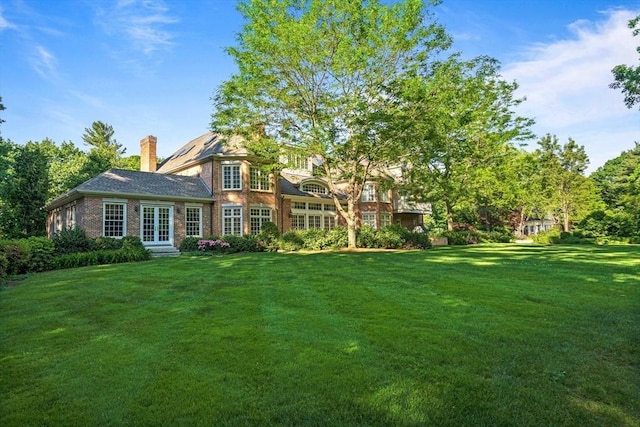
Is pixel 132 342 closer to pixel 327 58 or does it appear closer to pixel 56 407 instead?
pixel 56 407

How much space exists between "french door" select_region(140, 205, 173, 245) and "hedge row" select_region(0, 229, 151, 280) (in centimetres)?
162

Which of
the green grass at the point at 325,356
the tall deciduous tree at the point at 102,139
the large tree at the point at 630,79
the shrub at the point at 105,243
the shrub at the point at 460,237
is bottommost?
the green grass at the point at 325,356

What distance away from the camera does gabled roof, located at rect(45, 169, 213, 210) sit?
19.6 meters

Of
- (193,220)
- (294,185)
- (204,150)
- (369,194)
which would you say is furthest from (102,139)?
(369,194)

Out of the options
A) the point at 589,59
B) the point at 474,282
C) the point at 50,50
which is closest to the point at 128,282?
the point at 50,50

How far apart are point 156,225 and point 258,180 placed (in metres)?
6.69

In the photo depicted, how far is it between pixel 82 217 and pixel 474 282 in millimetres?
19250

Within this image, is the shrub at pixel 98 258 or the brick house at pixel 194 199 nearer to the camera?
the shrub at pixel 98 258

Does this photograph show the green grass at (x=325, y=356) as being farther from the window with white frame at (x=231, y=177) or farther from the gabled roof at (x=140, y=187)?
the window with white frame at (x=231, y=177)

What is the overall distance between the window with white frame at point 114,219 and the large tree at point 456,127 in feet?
49.9

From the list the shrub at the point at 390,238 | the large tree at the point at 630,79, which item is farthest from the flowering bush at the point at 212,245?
the large tree at the point at 630,79

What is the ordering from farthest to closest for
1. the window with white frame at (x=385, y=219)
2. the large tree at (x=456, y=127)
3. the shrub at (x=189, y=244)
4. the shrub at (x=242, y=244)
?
the window with white frame at (x=385, y=219)
the shrub at (x=242, y=244)
the shrub at (x=189, y=244)
the large tree at (x=456, y=127)

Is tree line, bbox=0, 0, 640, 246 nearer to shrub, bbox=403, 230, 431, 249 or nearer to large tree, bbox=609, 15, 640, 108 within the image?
shrub, bbox=403, 230, 431, 249

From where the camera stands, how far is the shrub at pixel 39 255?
13523mm
